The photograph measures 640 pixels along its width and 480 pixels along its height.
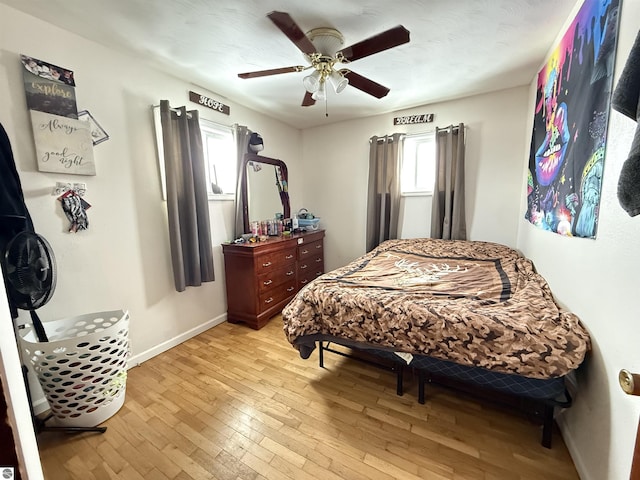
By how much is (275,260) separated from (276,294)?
39cm

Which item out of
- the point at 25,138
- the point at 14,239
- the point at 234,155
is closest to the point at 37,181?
the point at 25,138

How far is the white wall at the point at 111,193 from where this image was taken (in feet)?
5.04

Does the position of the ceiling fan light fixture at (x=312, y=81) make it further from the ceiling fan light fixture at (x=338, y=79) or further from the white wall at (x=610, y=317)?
the white wall at (x=610, y=317)

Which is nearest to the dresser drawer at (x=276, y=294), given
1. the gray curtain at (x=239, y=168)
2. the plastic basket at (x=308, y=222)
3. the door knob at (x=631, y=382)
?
the gray curtain at (x=239, y=168)

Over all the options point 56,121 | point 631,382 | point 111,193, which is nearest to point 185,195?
point 111,193

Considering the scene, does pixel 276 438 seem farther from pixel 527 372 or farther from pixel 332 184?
pixel 332 184

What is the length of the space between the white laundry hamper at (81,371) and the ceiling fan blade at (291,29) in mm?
1895

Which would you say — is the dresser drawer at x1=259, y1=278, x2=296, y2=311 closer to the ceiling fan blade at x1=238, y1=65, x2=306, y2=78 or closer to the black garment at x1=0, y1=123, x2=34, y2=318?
the black garment at x1=0, y1=123, x2=34, y2=318

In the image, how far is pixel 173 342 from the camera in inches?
92.0

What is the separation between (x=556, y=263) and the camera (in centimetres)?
164

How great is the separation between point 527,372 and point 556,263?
83cm

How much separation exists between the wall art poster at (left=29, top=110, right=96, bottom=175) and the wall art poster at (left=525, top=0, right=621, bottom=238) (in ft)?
9.50

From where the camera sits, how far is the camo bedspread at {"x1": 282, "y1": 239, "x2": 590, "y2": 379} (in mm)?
1200

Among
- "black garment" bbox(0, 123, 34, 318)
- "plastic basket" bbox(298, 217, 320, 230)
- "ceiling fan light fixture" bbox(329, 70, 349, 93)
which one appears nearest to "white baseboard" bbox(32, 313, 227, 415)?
"black garment" bbox(0, 123, 34, 318)
